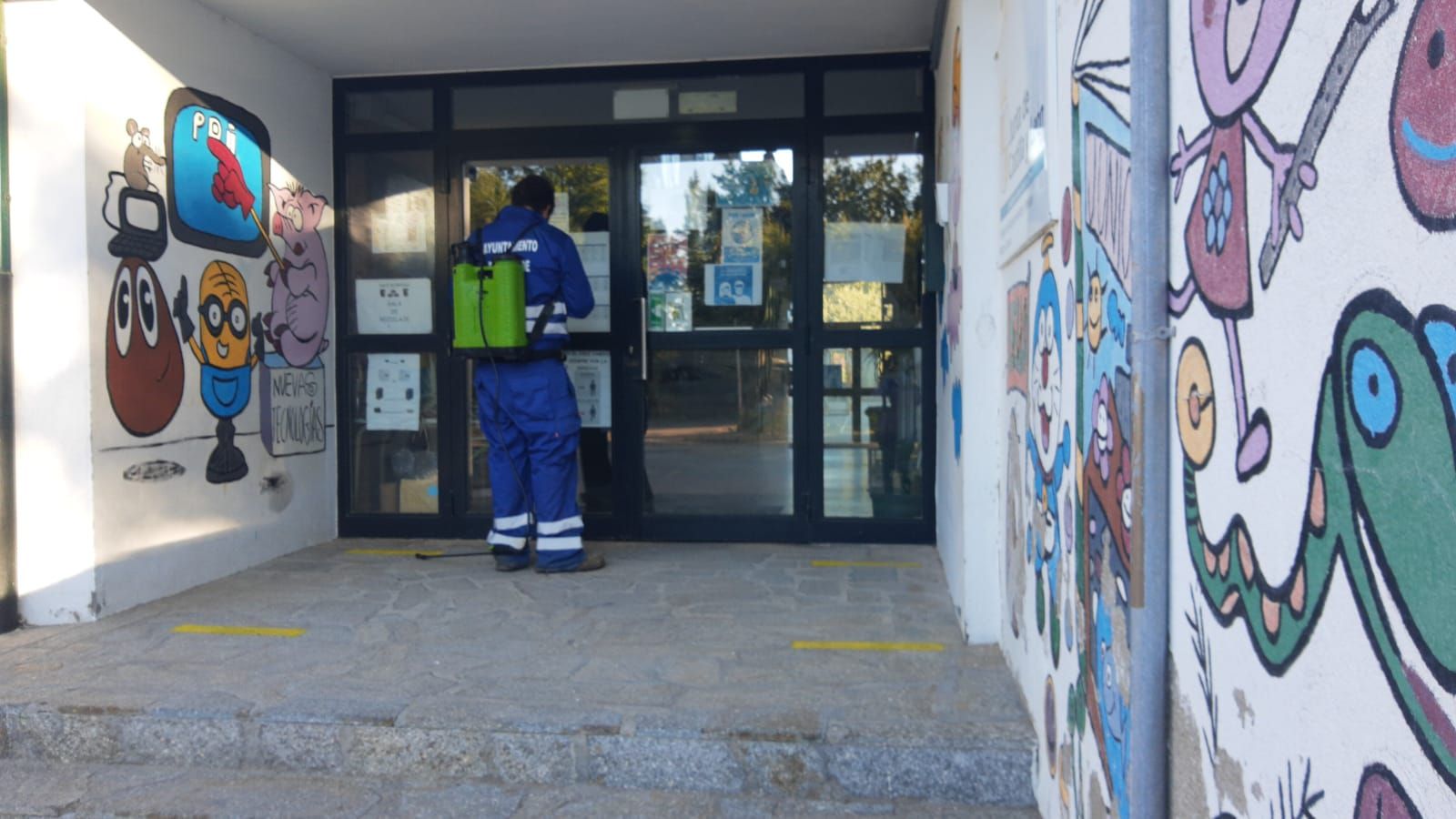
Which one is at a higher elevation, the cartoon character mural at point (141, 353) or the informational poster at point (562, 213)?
the informational poster at point (562, 213)

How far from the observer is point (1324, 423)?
1.25 metres

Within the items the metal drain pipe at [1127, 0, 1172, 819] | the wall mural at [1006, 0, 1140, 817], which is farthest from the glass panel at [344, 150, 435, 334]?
the metal drain pipe at [1127, 0, 1172, 819]

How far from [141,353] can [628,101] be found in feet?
10.1

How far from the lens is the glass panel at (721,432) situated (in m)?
6.47

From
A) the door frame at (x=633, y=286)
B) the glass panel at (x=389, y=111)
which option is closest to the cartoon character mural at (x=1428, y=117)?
the door frame at (x=633, y=286)

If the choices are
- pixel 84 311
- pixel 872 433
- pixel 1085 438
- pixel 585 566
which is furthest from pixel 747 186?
pixel 1085 438

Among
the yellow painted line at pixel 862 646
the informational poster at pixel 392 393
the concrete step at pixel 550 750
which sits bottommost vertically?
Answer: the concrete step at pixel 550 750

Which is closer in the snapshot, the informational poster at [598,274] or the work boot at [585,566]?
the work boot at [585,566]

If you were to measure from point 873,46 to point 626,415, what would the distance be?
262 cm

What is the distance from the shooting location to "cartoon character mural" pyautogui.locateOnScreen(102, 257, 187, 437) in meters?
4.90

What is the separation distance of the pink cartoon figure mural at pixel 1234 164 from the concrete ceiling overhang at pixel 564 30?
4134mm

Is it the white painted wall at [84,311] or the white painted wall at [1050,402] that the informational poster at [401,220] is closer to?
the white painted wall at [84,311]

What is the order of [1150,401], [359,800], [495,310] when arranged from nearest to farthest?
[1150,401] < [359,800] < [495,310]

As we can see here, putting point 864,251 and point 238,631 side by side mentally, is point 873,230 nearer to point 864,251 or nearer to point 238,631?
point 864,251
